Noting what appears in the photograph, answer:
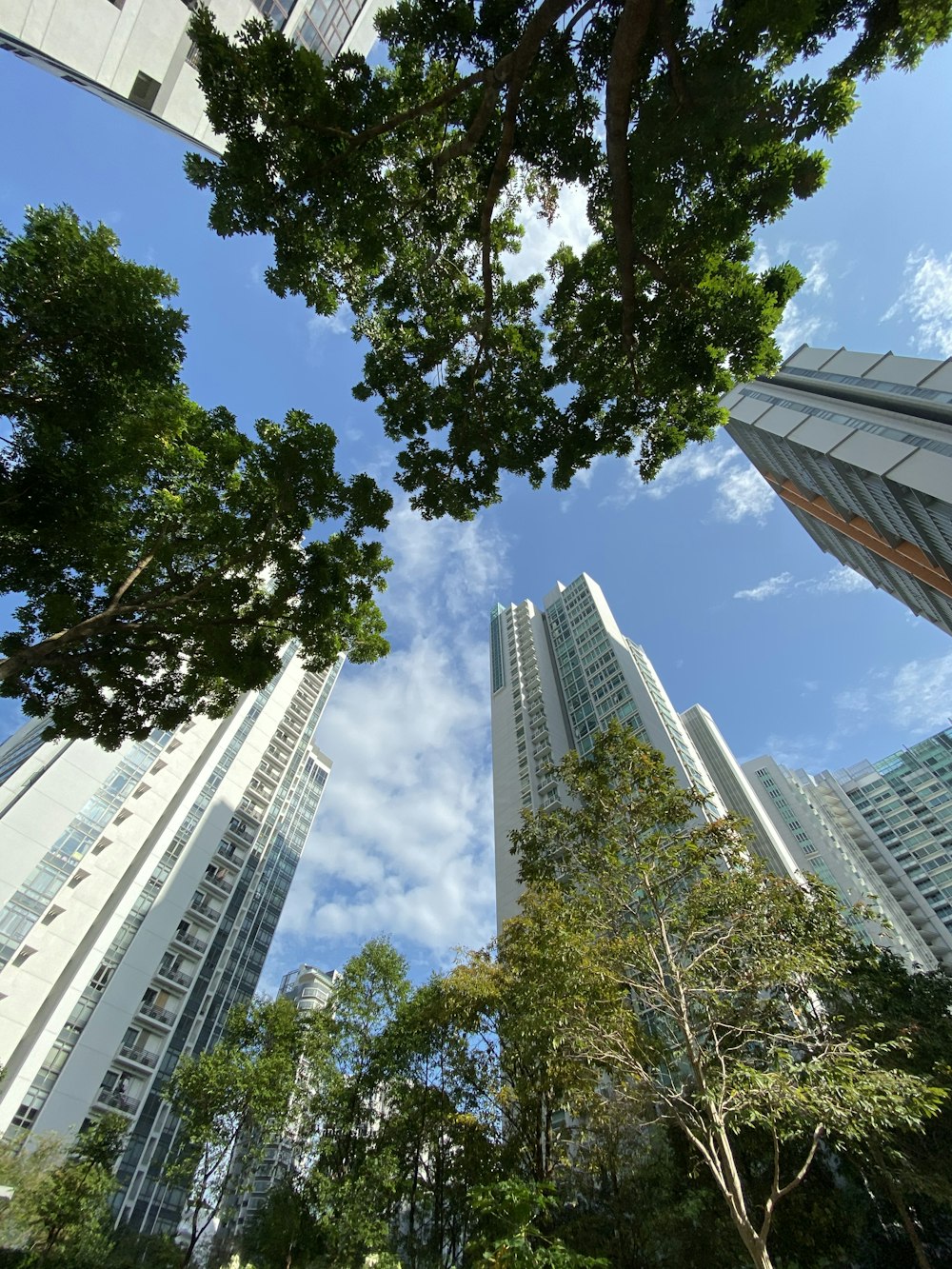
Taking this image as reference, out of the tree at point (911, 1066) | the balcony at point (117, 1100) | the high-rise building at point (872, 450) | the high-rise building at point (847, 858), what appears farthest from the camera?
the high-rise building at point (847, 858)

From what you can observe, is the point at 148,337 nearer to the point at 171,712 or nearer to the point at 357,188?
the point at 357,188

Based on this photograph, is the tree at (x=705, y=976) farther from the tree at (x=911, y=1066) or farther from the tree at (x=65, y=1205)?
the tree at (x=65, y=1205)

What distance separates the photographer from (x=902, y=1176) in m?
9.82

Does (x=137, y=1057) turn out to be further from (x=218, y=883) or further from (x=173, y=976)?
(x=218, y=883)

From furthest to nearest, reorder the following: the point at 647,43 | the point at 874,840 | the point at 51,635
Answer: the point at 874,840 < the point at 51,635 < the point at 647,43

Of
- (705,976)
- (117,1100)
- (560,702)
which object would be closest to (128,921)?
(117,1100)

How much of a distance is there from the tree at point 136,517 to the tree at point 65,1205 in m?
11.8

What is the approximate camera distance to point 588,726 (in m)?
37.9

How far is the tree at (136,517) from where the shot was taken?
7172mm

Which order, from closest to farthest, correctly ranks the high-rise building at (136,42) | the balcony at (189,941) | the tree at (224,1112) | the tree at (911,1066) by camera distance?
the tree at (911,1066) → the high-rise building at (136,42) → the tree at (224,1112) → the balcony at (189,941)

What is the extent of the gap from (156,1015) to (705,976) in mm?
30704

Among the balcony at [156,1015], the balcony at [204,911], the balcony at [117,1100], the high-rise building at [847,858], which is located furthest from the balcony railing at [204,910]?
the high-rise building at [847,858]

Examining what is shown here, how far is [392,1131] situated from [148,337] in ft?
54.6

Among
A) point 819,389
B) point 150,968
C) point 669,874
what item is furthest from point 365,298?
point 150,968
